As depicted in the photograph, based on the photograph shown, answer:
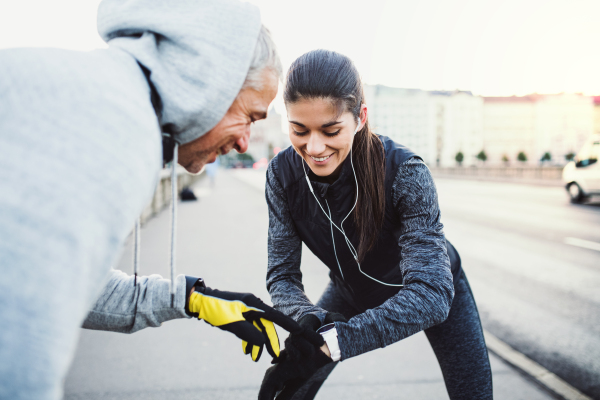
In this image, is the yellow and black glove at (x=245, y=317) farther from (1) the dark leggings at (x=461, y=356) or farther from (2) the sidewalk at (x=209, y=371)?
(2) the sidewalk at (x=209, y=371)

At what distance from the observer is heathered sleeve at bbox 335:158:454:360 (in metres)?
1.38

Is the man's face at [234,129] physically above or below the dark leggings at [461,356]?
above

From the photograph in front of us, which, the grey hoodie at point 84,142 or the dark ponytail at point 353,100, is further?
the dark ponytail at point 353,100

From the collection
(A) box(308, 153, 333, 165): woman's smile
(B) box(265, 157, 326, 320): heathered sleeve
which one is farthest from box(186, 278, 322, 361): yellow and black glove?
(A) box(308, 153, 333, 165): woman's smile

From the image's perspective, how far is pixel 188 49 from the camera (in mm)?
974

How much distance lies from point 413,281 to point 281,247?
0.60m

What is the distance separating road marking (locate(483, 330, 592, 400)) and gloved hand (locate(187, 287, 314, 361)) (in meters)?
2.28

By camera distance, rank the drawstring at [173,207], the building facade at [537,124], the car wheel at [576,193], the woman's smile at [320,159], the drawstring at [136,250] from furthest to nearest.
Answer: the building facade at [537,124]
the car wheel at [576,193]
the woman's smile at [320,159]
the drawstring at [136,250]
the drawstring at [173,207]

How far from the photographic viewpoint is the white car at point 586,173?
479 inches

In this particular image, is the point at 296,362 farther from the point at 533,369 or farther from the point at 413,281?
the point at 533,369

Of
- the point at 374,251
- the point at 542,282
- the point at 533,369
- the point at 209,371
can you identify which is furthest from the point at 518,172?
the point at 374,251

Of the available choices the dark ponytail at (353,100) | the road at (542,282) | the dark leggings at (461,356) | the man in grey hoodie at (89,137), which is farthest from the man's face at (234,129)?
the road at (542,282)

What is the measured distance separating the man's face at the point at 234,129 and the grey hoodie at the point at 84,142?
9 cm

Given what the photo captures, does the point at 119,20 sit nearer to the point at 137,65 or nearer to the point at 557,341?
the point at 137,65
